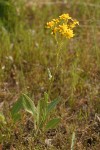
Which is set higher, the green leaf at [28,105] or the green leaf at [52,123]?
the green leaf at [28,105]

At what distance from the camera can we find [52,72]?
2.64 m

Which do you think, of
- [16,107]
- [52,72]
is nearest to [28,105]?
[16,107]

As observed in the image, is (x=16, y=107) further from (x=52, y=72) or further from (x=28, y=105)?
(x=52, y=72)

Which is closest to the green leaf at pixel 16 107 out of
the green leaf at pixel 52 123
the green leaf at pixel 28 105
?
the green leaf at pixel 28 105

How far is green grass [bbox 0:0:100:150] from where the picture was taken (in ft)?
6.92

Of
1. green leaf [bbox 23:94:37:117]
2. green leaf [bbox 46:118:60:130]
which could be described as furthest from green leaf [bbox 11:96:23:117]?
green leaf [bbox 46:118:60:130]

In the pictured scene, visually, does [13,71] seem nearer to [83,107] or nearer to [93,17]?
[83,107]

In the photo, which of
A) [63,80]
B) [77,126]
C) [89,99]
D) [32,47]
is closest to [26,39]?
[32,47]

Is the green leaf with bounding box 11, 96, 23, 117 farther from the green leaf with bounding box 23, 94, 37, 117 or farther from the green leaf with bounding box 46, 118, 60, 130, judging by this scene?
the green leaf with bounding box 46, 118, 60, 130

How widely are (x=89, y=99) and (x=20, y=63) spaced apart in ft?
2.12

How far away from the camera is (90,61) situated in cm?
270

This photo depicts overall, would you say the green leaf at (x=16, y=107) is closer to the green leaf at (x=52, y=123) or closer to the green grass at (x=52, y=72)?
the green grass at (x=52, y=72)

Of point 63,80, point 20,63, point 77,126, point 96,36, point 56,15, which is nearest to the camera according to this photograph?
point 77,126

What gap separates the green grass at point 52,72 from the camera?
2.11m
